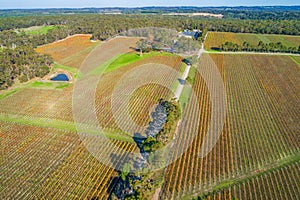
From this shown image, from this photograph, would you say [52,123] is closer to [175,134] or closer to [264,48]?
[175,134]

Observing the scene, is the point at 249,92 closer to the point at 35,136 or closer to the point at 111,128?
the point at 111,128

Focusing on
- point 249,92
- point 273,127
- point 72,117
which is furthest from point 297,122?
point 72,117

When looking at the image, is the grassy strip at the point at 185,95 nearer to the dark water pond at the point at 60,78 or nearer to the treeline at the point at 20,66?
the dark water pond at the point at 60,78

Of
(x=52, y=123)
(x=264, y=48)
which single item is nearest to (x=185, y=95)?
(x=52, y=123)

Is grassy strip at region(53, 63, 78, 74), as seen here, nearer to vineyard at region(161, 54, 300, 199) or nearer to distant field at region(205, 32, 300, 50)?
vineyard at region(161, 54, 300, 199)

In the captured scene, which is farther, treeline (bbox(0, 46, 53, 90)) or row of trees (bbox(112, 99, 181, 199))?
treeline (bbox(0, 46, 53, 90))

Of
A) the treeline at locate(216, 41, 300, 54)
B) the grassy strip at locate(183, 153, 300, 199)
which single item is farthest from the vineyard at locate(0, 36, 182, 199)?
the treeline at locate(216, 41, 300, 54)

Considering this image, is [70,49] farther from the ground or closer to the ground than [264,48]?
closer to the ground
